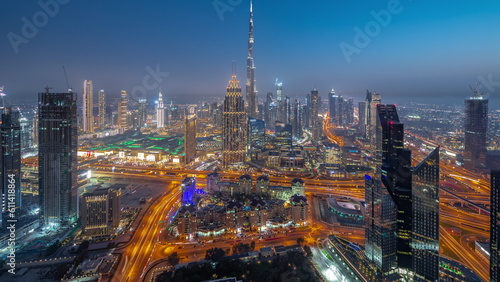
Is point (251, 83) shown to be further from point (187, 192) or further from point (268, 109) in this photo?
point (187, 192)

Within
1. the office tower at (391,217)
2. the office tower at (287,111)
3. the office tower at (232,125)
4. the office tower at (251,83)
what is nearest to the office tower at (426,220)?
the office tower at (391,217)

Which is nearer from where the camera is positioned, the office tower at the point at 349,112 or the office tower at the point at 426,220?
the office tower at the point at 426,220

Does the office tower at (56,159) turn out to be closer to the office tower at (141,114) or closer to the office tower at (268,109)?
the office tower at (141,114)

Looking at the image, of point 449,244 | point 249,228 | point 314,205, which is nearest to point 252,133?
point 314,205

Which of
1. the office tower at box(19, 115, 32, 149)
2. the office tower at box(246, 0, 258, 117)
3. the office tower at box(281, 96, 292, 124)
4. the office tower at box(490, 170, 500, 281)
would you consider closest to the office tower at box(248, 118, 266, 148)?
the office tower at box(281, 96, 292, 124)

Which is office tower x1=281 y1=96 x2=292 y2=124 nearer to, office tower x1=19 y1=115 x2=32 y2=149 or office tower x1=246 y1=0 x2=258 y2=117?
office tower x1=246 y1=0 x2=258 y2=117
